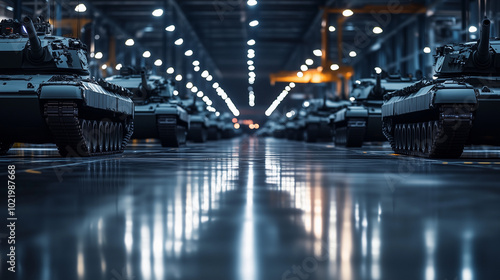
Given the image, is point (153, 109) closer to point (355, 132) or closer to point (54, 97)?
point (355, 132)

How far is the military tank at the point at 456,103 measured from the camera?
14.8 metres

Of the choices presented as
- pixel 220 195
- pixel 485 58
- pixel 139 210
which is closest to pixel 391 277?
pixel 139 210

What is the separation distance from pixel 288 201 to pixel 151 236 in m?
2.24

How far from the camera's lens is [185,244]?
4230 mm

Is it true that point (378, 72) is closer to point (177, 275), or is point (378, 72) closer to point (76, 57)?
point (76, 57)

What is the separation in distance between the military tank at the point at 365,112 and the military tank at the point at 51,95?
1012 centimetres

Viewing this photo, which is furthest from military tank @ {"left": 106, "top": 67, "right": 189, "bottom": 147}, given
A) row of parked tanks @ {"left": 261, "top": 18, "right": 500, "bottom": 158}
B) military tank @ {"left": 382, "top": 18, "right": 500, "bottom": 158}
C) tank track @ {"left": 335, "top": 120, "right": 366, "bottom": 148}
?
military tank @ {"left": 382, "top": 18, "right": 500, "bottom": 158}

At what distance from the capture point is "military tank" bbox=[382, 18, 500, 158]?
14844 mm

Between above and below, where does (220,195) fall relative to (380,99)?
below

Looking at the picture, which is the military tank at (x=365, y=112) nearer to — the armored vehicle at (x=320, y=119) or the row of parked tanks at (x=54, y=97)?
the row of parked tanks at (x=54, y=97)

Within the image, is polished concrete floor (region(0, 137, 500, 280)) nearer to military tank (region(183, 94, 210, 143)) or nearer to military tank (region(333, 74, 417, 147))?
military tank (region(333, 74, 417, 147))

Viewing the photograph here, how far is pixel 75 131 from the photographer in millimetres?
15430

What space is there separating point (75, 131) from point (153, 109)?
1041 centimetres

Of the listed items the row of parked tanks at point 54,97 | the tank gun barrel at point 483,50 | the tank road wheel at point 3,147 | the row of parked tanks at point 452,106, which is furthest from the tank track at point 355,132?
the tank road wheel at point 3,147
